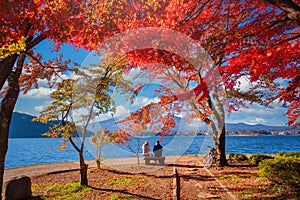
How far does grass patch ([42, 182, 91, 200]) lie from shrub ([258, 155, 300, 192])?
580cm

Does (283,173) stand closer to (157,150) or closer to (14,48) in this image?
(14,48)

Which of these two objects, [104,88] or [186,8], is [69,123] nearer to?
[104,88]

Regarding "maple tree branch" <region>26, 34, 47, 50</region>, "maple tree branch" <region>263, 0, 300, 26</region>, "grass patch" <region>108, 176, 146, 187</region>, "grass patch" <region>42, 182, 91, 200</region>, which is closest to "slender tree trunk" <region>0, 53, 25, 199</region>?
"maple tree branch" <region>26, 34, 47, 50</region>

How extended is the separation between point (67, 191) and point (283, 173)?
22.4ft

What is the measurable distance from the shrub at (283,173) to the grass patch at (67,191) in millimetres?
5796

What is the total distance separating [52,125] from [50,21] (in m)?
5.50

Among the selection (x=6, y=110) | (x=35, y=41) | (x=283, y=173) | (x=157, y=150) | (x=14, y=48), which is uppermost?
(x=35, y=41)

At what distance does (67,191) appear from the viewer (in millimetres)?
8078

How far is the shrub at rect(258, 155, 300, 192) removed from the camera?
249 inches

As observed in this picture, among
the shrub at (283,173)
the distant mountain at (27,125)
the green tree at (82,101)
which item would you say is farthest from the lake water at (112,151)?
the distant mountain at (27,125)

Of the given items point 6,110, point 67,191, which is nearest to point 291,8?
point 6,110

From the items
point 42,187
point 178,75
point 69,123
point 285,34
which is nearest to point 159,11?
point 285,34

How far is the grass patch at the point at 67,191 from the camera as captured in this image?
24.6 ft

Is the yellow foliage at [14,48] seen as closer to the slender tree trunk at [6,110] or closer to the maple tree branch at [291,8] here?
the slender tree trunk at [6,110]
